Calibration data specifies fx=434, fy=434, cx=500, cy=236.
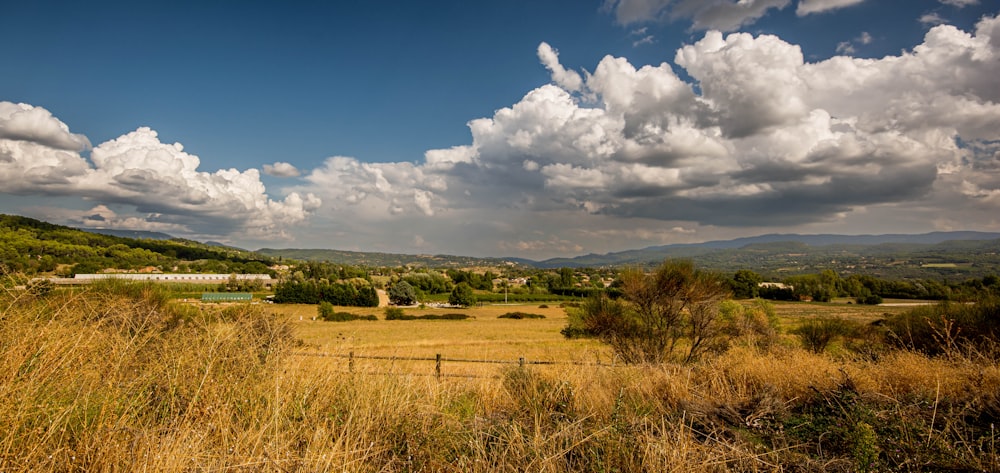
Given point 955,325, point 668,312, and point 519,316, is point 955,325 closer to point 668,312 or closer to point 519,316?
point 668,312

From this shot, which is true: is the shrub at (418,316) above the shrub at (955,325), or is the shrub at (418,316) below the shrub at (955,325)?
below

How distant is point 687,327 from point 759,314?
50.5ft

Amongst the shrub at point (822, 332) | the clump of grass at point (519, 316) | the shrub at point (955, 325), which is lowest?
the clump of grass at point (519, 316)

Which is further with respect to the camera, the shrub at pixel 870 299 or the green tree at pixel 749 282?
the green tree at pixel 749 282

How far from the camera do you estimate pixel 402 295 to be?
9281 cm

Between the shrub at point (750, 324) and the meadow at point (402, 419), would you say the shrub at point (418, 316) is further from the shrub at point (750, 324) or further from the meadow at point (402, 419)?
the meadow at point (402, 419)

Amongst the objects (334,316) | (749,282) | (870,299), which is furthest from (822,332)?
(870,299)

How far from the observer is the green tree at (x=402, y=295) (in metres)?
93.0

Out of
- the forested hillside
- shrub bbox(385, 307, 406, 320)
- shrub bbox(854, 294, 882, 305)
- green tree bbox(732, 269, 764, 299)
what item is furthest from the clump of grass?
shrub bbox(854, 294, 882, 305)

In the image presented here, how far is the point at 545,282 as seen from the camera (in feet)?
439

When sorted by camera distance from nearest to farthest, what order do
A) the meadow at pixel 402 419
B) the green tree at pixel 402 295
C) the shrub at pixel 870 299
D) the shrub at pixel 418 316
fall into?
→ the meadow at pixel 402 419
the shrub at pixel 418 316
the shrub at pixel 870 299
the green tree at pixel 402 295

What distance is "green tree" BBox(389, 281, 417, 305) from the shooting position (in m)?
93.0

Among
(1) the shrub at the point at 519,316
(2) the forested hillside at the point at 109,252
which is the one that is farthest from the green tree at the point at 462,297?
(2) the forested hillside at the point at 109,252

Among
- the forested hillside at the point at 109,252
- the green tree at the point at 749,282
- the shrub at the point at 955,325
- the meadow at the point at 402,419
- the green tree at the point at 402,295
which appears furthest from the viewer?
the green tree at the point at 402,295
